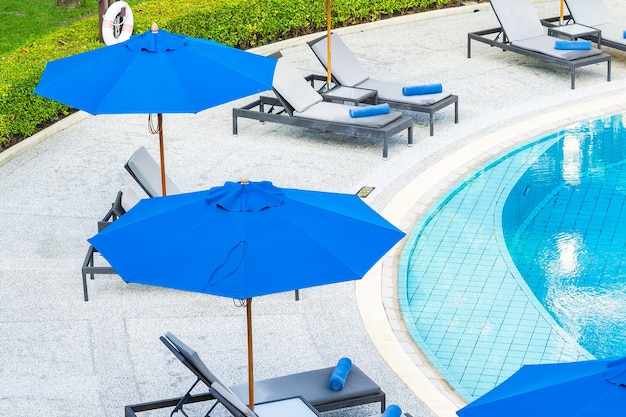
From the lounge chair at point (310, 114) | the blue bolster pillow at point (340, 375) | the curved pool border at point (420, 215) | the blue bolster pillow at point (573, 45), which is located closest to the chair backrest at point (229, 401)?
the blue bolster pillow at point (340, 375)

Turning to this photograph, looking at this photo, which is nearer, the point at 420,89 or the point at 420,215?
the point at 420,215

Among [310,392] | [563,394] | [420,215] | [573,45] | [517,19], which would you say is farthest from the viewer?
[517,19]

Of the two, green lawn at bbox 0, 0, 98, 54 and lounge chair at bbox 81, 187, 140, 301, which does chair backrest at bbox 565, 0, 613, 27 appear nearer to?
green lawn at bbox 0, 0, 98, 54

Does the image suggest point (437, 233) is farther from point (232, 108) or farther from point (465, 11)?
point (465, 11)

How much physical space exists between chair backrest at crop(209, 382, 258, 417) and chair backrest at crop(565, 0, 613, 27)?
1208 cm

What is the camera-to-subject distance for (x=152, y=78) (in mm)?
10039

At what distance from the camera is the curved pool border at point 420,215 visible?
8.70m

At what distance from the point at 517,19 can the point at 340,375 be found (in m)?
10.3

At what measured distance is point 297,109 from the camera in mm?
13820

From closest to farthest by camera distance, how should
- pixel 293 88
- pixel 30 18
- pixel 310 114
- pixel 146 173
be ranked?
pixel 146 173 < pixel 310 114 < pixel 293 88 < pixel 30 18

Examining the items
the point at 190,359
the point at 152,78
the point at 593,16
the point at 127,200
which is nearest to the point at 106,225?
the point at 127,200

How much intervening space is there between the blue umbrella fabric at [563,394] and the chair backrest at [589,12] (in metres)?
12.6

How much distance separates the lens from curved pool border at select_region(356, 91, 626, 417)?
343 inches

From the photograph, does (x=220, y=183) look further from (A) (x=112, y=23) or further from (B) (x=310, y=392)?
(B) (x=310, y=392)
